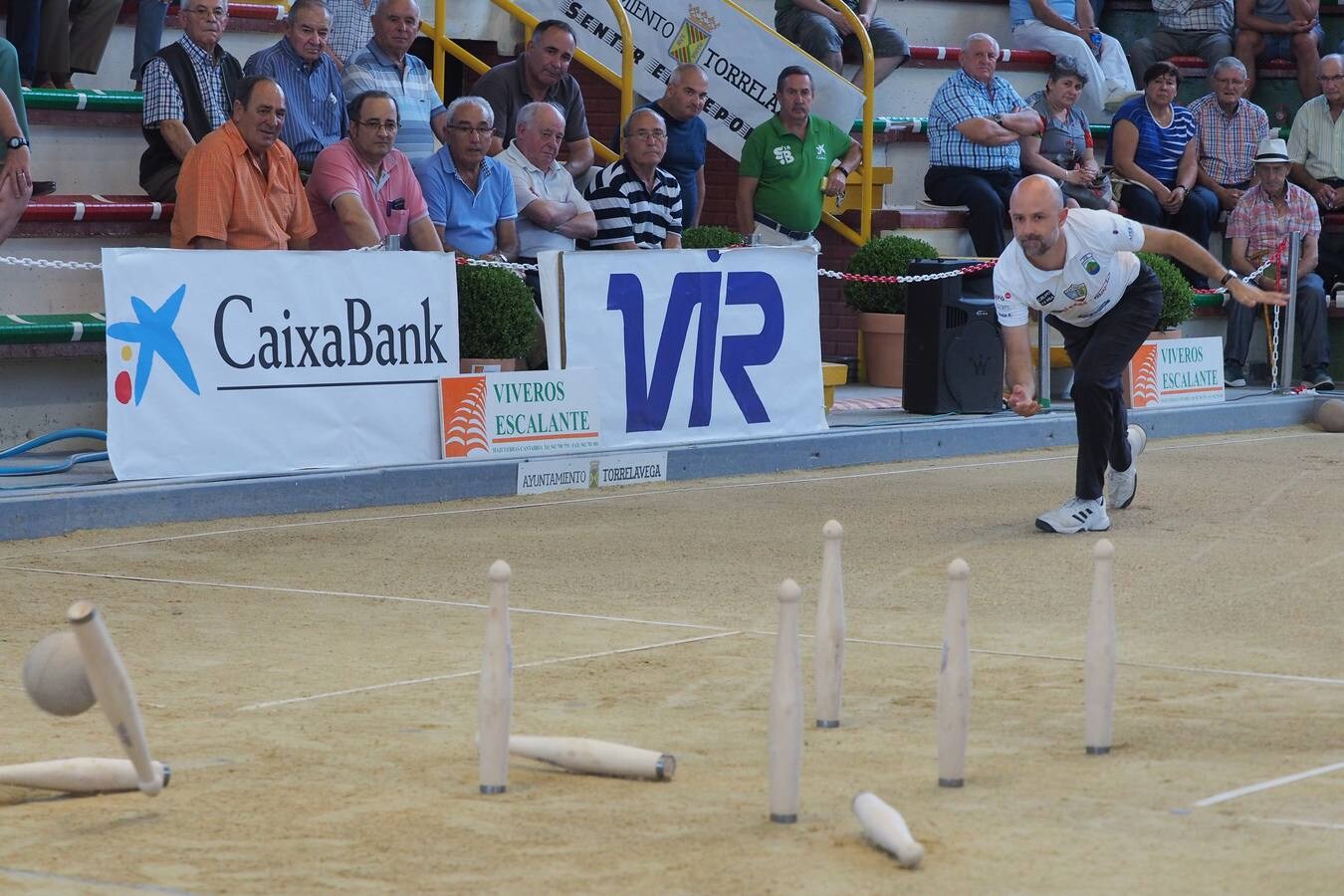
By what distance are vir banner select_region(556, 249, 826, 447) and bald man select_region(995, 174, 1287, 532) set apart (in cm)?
288

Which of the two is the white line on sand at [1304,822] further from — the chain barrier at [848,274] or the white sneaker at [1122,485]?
the chain barrier at [848,274]

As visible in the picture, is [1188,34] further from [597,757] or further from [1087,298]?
[597,757]

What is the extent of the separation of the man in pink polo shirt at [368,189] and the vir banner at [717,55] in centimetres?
421

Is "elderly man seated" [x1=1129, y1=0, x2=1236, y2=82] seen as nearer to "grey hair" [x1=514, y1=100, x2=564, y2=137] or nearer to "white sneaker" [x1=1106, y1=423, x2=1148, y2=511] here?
"grey hair" [x1=514, y1=100, x2=564, y2=137]

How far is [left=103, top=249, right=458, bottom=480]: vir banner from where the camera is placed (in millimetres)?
10688

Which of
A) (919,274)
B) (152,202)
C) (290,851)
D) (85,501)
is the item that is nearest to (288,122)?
(152,202)

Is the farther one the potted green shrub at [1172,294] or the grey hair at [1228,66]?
the grey hair at [1228,66]

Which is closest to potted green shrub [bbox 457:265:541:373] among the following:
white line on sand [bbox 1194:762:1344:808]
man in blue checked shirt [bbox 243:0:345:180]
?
man in blue checked shirt [bbox 243:0:345:180]

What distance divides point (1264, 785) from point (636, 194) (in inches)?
356

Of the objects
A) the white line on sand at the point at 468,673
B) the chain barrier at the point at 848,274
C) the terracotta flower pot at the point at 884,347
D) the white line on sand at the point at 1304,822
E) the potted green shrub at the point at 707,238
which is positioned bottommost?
the white line on sand at the point at 468,673

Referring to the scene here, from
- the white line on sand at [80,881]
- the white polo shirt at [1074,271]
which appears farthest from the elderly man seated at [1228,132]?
the white line on sand at [80,881]

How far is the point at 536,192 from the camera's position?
13.3m

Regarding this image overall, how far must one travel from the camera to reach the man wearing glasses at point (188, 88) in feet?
39.4

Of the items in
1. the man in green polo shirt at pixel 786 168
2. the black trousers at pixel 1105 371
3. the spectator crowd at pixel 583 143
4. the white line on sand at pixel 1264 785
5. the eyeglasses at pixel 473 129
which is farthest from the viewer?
the man in green polo shirt at pixel 786 168
